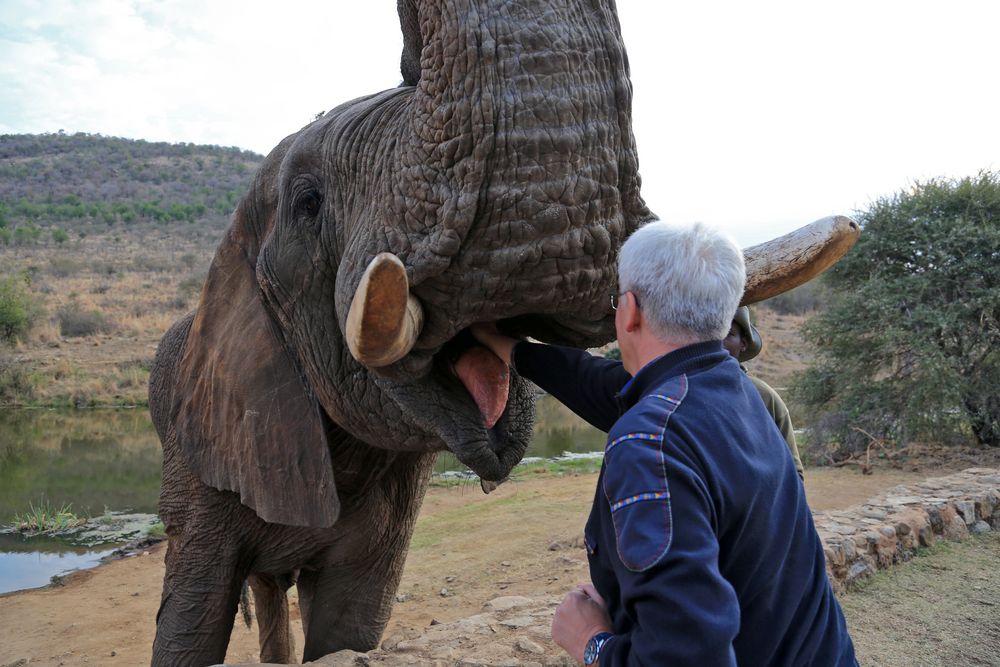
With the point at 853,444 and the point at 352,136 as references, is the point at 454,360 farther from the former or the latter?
the point at 853,444

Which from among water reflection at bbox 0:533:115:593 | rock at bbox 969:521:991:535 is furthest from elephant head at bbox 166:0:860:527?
water reflection at bbox 0:533:115:593

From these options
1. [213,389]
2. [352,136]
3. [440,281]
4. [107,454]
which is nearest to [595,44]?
[440,281]

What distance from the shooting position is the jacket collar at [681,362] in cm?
162

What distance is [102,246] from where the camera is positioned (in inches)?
1764

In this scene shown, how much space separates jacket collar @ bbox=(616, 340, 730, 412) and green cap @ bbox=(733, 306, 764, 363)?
5.54ft

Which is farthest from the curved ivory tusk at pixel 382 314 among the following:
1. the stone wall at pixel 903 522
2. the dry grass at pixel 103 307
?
the dry grass at pixel 103 307

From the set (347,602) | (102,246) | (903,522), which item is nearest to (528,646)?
(347,602)

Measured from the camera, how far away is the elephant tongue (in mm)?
2551

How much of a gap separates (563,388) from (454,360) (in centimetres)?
37

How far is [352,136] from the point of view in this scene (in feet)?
A: 9.10

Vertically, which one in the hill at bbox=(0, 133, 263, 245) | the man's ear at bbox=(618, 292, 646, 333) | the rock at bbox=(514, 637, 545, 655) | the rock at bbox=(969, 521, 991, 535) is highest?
the hill at bbox=(0, 133, 263, 245)

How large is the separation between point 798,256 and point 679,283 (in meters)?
0.92

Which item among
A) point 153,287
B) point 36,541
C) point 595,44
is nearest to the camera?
point 595,44

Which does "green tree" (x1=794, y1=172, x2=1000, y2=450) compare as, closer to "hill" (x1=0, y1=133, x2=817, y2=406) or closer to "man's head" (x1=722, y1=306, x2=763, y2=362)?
"man's head" (x1=722, y1=306, x2=763, y2=362)
